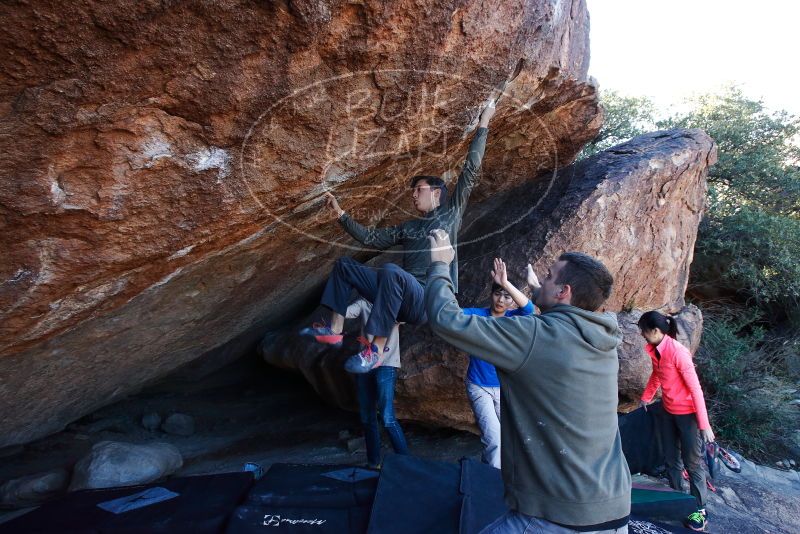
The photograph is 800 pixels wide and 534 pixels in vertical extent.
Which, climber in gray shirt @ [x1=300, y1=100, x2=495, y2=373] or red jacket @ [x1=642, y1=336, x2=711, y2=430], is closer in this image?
climber in gray shirt @ [x1=300, y1=100, x2=495, y2=373]

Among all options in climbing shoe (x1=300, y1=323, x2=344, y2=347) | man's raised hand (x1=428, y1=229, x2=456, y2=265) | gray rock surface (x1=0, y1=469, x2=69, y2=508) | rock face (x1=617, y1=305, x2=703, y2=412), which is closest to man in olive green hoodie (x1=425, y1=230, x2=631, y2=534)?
man's raised hand (x1=428, y1=229, x2=456, y2=265)

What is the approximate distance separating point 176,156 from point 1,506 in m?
3.05

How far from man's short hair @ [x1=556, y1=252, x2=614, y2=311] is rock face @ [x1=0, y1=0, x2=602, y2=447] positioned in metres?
1.40

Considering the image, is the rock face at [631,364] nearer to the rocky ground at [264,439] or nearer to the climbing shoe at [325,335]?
the rocky ground at [264,439]

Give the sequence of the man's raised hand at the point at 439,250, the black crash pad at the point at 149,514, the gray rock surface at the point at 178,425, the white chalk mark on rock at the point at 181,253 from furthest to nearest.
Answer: the gray rock surface at the point at 178,425 < the white chalk mark on rock at the point at 181,253 < the black crash pad at the point at 149,514 < the man's raised hand at the point at 439,250

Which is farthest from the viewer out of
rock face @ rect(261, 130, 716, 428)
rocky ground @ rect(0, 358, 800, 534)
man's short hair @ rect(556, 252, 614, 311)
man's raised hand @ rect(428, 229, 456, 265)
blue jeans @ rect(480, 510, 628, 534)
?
rock face @ rect(261, 130, 716, 428)

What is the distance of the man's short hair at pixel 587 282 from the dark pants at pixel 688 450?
2173 millimetres

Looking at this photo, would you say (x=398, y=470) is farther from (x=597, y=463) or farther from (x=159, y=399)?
(x=159, y=399)

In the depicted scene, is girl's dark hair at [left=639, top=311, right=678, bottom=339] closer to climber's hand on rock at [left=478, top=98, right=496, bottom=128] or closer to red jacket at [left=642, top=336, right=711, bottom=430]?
red jacket at [left=642, top=336, right=711, bottom=430]

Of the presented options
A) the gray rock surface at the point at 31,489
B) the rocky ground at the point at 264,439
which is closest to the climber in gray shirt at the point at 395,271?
the rocky ground at the point at 264,439

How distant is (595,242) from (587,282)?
2.53 meters

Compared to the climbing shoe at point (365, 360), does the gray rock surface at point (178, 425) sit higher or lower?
lower

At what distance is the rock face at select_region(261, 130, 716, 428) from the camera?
4184mm

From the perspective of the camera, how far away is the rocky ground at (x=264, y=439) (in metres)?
4.07
